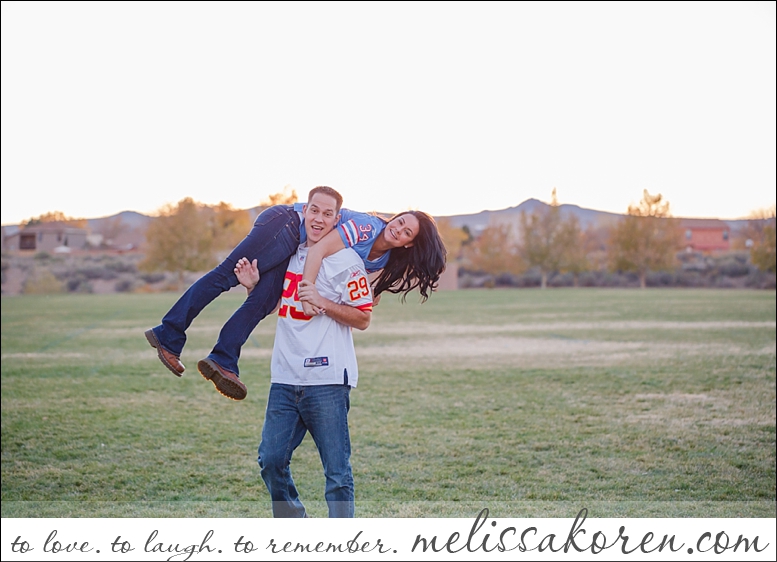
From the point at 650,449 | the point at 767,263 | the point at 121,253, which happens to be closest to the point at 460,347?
the point at 650,449

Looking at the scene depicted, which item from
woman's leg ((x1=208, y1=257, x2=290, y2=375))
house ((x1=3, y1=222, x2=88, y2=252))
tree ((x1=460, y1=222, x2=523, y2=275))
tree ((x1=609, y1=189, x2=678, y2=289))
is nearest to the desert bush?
house ((x1=3, y1=222, x2=88, y2=252))

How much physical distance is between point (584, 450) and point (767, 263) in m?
34.6

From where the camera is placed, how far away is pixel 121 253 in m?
36.9

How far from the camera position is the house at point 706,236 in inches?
1468

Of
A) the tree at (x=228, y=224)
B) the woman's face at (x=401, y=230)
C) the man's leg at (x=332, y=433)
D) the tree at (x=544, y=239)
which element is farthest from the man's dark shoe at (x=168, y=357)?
the tree at (x=544, y=239)

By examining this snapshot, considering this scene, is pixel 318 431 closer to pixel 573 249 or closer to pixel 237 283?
pixel 237 283

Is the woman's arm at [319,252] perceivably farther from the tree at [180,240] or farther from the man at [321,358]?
the tree at [180,240]

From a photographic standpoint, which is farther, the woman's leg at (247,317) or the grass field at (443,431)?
the grass field at (443,431)

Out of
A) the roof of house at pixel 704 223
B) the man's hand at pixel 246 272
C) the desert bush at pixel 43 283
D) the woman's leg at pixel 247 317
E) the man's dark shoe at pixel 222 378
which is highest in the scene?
the roof of house at pixel 704 223

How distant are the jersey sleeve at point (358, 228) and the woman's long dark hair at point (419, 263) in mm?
104

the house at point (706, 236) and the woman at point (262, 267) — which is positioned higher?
the house at point (706, 236)

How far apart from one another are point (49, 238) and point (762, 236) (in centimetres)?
3005

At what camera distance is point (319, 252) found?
10.9 ft

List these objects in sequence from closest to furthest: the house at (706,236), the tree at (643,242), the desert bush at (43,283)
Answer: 1. the desert bush at (43,283)
2. the house at (706,236)
3. the tree at (643,242)
